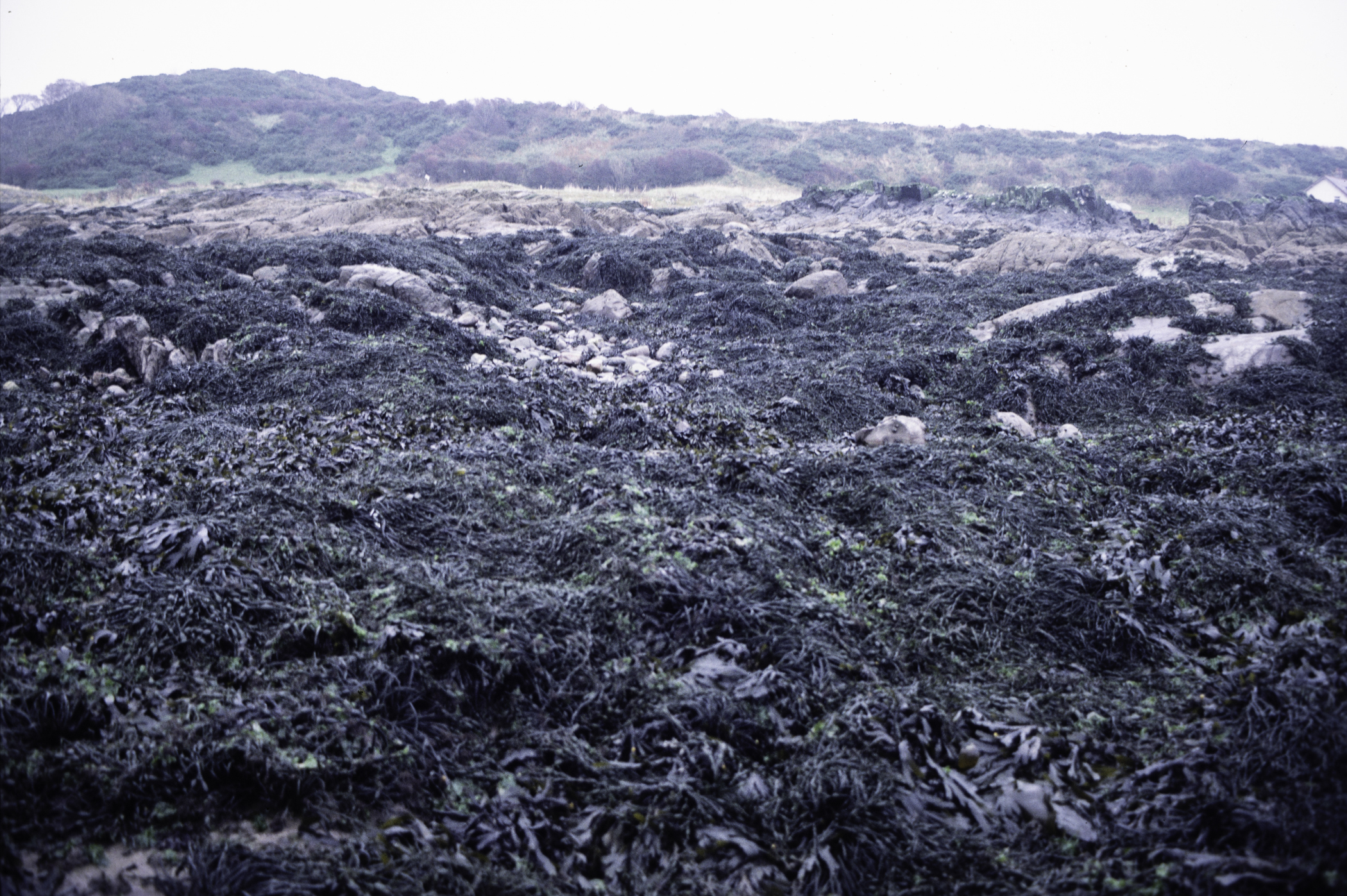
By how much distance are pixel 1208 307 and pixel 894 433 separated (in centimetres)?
678

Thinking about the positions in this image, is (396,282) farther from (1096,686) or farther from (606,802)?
(1096,686)

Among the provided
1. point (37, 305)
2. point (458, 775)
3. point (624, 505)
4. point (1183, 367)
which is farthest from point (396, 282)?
point (1183, 367)

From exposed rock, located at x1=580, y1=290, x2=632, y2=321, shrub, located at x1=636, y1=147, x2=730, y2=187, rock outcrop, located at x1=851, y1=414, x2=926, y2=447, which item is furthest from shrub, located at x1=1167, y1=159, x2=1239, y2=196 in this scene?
rock outcrop, located at x1=851, y1=414, x2=926, y2=447

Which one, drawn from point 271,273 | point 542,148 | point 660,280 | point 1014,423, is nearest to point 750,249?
point 660,280

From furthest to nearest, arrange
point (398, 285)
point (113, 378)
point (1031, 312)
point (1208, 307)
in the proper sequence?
point (398, 285) < point (1031, 312) < point (1208, 307) < point (113, 378)

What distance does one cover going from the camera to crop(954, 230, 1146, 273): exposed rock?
14.7m

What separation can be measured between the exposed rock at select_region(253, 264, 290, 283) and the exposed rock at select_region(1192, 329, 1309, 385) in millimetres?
12589

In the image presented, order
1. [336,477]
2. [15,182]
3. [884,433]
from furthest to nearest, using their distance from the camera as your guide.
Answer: [15,182], [884,433], [336,477]

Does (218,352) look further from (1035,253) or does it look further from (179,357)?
(1035,253)

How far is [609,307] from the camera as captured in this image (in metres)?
11.5

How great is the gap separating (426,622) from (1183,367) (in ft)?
27.1

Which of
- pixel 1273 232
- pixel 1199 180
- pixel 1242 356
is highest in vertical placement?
pixel 1199 180

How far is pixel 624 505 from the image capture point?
4.27 metres

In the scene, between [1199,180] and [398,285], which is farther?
[1199,180]
